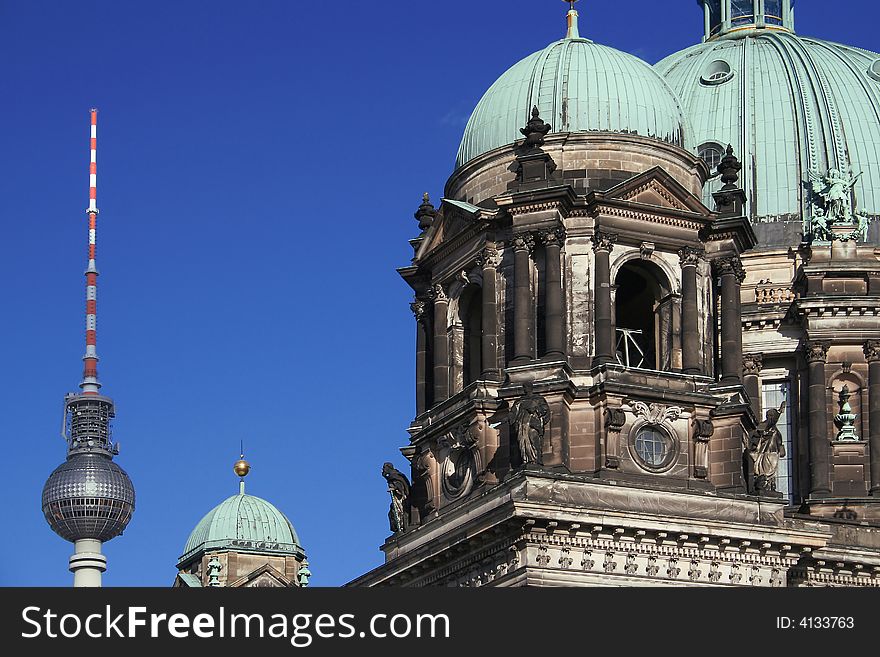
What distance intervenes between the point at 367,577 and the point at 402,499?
2.98 meters

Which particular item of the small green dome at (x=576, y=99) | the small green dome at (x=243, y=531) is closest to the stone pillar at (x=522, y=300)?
the small green dome at (x=576, y=99)

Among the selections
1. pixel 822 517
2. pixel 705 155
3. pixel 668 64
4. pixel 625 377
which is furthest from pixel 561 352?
pixel 668 64

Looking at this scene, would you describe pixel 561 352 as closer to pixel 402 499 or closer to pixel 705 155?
pixel 402 499

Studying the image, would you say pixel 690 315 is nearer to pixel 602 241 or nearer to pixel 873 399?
pixel 602 241

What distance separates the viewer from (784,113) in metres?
113

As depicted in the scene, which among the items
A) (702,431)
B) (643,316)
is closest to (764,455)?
(702,431)

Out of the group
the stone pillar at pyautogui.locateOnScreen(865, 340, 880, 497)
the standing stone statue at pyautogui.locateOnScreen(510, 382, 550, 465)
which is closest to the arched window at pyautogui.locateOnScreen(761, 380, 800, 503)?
the stone pillar at pyautogui.locateOnScreen(865, 340, 880, 497)

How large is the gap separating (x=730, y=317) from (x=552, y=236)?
7.37 metres

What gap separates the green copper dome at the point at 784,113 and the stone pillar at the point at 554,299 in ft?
67.6

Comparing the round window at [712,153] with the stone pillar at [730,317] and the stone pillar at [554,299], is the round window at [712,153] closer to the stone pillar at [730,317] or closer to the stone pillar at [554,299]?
the stone pillar at [730,317]

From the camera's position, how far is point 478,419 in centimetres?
8981

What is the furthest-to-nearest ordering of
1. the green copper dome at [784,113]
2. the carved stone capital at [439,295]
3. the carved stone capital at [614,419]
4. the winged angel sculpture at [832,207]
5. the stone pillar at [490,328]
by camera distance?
the green copper dome at [784,113] < the winged angel sculpture at [832,207] < the carved stone capital at [439,295] < the stone pillar at [490,328] < the carved stone capital at [614,419]

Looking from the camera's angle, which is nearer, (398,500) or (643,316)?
(398,500)

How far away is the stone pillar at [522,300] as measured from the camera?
3521 inches
